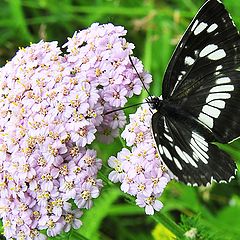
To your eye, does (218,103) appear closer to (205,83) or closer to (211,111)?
(211,111)

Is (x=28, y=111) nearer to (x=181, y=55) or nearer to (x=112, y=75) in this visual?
(x=112, y=75)

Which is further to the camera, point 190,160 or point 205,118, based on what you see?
point 205,118

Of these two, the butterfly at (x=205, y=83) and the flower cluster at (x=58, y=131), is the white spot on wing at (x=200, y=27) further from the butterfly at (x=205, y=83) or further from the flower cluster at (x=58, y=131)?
the flower cluster at (x=58, y=131)

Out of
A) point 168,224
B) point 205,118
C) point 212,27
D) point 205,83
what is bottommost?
point 168,224

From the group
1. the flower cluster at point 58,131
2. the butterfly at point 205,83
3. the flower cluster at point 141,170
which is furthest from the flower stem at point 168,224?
the butterfly at point 205,83

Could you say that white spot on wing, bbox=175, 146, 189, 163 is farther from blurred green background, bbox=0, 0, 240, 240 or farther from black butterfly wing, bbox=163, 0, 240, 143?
blurred green background, bbox=0, 0, 240, 240

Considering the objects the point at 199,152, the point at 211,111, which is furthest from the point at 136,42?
the point at 199,152

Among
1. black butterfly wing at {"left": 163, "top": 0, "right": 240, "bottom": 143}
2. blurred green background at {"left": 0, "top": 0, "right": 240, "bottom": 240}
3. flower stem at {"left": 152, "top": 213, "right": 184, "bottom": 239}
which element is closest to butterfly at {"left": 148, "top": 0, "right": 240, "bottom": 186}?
black butterfly wing at {"left": 163, "top": 0, "right": 240, "bottom": 143}
